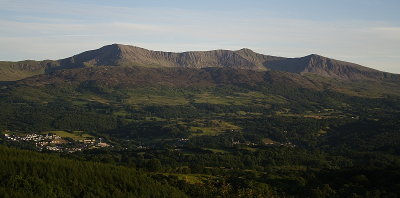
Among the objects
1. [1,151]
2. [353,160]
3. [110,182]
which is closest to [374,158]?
[353,160]

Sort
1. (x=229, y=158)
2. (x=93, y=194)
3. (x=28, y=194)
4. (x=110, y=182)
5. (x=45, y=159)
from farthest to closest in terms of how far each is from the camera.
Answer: (x=229, y=158) < (x=45, y=159) < (x=110, y=182) < (x=93, y=194) < (x=28, y=194)

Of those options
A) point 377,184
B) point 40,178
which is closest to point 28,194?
point 40,178

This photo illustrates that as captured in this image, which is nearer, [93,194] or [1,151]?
[93,194]

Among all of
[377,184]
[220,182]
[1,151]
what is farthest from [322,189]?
[1,151]

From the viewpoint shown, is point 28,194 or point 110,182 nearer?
point 28,194

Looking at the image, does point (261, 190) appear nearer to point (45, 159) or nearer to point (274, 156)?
point (45, 159)

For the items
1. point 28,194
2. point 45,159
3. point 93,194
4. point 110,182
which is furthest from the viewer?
point 45,159

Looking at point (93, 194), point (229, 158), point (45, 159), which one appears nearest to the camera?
point (93, 194)

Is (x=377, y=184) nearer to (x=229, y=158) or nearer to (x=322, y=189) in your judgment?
(x=322, y=189)
